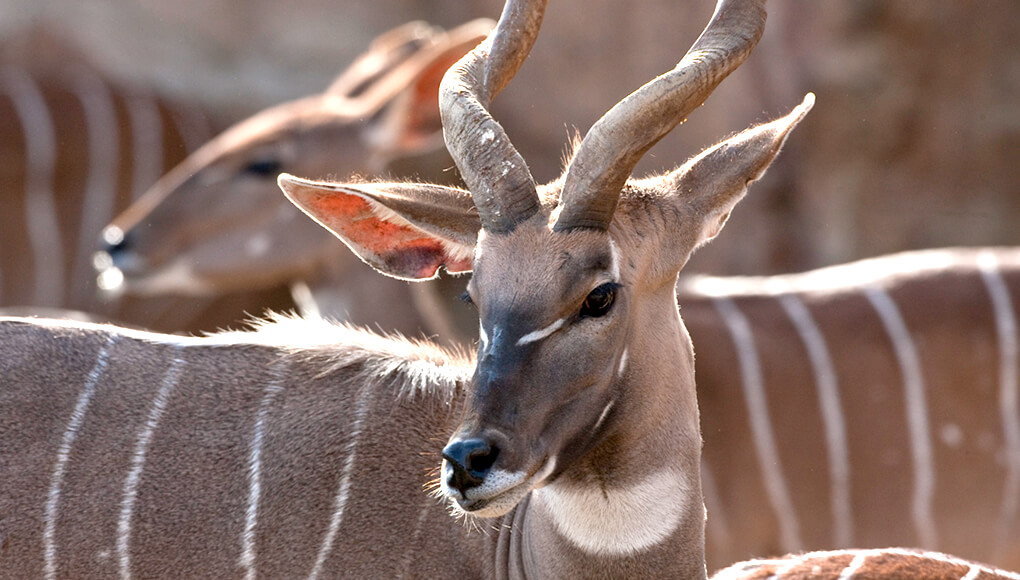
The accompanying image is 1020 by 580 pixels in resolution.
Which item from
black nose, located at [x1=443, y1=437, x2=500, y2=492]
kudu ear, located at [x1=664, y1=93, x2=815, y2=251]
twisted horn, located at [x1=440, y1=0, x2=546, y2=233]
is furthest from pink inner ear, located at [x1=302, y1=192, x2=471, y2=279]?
black nose, located at [x1=443, y1=437, x2=500, y2=492]

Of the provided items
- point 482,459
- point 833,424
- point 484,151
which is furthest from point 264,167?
point 482,459

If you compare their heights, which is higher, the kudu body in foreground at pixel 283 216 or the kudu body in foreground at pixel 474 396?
the kudu body in foreground at pixel 283 216

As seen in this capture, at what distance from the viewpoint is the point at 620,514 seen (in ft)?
8.16

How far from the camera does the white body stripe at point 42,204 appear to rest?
7055 millimetres

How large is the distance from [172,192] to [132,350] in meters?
2.85

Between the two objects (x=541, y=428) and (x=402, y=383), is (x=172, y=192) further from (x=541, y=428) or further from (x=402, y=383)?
(x=541, y=428)

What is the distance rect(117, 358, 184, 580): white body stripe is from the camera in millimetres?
2785

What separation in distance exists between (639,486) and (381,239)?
2.57ft

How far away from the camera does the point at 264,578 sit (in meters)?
2.78

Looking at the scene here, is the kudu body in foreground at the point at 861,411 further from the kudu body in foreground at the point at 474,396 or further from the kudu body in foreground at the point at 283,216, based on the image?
the kudu body in foreground at the point at 474,396

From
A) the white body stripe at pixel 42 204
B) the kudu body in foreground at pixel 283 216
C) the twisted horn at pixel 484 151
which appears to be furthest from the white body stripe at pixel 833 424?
the white body stripe at pixel 42 204

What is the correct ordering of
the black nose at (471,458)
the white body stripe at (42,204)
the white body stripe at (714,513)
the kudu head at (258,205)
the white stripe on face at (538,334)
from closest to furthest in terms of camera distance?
the black nose at (471,458) < the white stripe on face at (538,334) < the white body stripe at (714,513) < the kudu head at (258,205) < the white body stripe at (42,204)

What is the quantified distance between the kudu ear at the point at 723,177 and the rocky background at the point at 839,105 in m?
5.12

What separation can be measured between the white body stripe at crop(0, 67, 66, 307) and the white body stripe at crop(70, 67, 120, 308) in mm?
110
